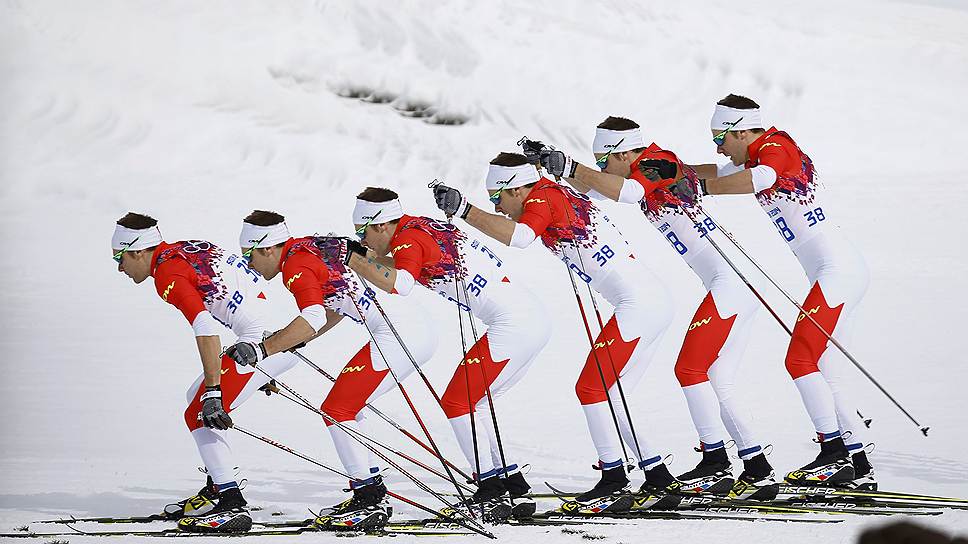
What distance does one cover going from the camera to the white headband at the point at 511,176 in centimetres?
605

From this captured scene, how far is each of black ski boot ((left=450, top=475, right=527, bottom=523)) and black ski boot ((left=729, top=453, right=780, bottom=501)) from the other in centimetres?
104

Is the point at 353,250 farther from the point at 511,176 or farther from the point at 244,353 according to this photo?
the point at 511,176

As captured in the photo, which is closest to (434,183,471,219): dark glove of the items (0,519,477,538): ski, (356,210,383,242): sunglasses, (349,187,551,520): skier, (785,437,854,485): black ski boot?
(349,187,551,520): skier

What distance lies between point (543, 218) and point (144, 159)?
45.1 feet

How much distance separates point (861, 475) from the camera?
612cm

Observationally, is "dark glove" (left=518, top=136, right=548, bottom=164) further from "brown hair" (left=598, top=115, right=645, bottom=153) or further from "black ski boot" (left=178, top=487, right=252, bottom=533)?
"black ski boot" (left=178, top=487, right=252, bottom=533)

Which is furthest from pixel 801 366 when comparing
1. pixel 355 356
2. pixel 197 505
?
pixel 197 505

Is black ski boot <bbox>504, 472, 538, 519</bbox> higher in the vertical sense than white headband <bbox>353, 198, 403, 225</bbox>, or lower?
lower

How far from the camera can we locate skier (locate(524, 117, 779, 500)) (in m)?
6.09

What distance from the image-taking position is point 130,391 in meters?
9.40

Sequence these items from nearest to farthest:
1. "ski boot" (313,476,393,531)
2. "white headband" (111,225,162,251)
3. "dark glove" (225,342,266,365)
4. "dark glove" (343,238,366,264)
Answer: "dark glove" (225,342,266,365)
"dark glove" (343,238,366,264)
"ski boot" (313,476,393,531)
"white headband" (111,225,162,251)

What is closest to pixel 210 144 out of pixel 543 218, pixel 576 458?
pixel 576 458

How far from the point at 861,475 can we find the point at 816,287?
0.88 meters

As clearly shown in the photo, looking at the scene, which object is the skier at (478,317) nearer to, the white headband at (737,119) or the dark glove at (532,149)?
the dark glove at (532,149)
